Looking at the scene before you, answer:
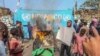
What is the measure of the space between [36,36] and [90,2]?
159 cm

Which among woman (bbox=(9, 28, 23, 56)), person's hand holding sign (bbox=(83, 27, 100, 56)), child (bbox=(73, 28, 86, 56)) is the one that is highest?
person's hand holding sign (bbox=(83, 27, 100, 56))

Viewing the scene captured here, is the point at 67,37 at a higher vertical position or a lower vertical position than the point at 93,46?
lower

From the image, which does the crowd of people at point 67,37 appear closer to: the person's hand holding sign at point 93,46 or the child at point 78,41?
the child at point 78,41

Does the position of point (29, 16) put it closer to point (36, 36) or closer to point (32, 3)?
point (32, 3)

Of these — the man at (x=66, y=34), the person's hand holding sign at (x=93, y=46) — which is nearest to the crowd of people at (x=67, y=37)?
the man at (x=66, y=34)

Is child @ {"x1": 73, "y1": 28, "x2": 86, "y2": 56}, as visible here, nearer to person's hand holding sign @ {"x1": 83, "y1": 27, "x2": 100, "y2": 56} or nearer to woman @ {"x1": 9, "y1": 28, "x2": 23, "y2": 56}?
woman @ {"x1": 9, "y1": 28, "x2": 23, "y2": 56}

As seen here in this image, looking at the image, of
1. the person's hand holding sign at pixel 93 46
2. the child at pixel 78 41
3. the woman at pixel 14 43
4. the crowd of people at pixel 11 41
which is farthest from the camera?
the child at pixel 78 41

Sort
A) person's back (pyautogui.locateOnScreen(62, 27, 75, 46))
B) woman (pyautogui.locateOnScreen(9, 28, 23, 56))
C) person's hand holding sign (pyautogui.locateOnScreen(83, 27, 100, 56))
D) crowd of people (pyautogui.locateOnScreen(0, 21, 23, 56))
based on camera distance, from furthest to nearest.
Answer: person's back (pyautogui.locateOnScreen(62, 27, 75, 46)), woman (pyautogui.locateOnScreen(9, 28, 23, 56)), crowd of people (pyautogui.locateOnScreen(0, 21, 23, 56)), person's hand holding sign (pyautogui.locateOnScreen(83, 27, 100, 56))

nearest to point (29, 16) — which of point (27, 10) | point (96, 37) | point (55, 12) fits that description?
point (27, 10)

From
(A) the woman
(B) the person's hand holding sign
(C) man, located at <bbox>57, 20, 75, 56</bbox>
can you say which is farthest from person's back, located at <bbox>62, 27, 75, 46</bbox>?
(B) the person's hand holding sign

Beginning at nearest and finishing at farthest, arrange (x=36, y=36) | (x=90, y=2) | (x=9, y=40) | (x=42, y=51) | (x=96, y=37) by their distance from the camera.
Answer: (x=96, y=37) < (x=42, y=51) < (x=9, y=40) < (x=36, y=36) < (x=90, y=2)

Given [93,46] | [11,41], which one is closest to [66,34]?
[11,41]

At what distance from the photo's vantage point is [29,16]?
15.9 ft

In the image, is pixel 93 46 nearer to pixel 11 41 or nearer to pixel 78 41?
pixel 11 41
